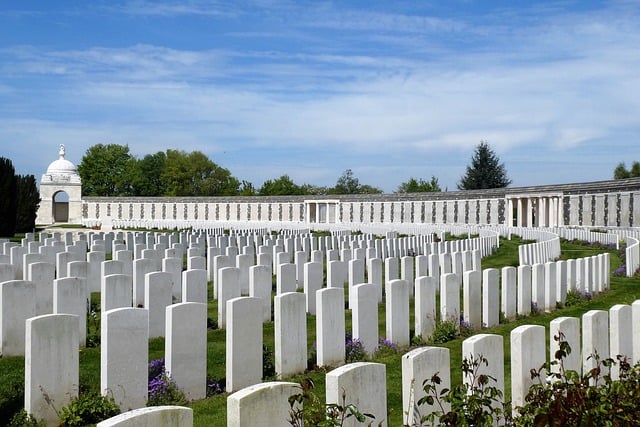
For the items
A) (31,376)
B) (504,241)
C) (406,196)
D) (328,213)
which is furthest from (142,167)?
(31,376)

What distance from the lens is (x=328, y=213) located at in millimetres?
67500

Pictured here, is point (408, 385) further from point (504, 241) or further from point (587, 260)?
point (504, 241)

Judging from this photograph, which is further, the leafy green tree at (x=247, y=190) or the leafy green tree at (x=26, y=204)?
the leafy green tree at (x=247, y=190)

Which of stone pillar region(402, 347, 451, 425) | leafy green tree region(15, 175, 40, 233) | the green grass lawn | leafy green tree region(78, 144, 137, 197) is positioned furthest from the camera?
leafy green tree region(78, 144, 137, 197)

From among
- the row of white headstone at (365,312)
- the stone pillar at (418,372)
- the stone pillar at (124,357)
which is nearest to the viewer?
the stone pillar at (418,372)

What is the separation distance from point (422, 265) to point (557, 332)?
318 inches

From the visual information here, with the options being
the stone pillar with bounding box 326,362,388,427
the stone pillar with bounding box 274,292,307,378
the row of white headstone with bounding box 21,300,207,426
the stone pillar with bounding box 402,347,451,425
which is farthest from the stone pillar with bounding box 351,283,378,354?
the stone pillar with bounding box 326,362,388,427

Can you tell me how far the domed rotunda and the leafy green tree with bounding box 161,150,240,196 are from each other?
23.0 meters

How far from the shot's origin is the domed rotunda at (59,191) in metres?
76.6

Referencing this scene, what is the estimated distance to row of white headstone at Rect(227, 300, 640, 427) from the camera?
11.6ft

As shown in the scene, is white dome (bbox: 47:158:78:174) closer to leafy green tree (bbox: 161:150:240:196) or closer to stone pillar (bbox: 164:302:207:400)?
leafy green tree (bbox: 161:150:240:196)

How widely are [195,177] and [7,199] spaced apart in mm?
62931

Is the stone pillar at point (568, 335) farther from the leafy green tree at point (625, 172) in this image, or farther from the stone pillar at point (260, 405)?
the leafy green tree at point (625, 172)

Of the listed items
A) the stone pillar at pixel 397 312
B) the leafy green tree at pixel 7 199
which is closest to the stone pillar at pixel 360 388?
the stone pillar at pixel 397 312
